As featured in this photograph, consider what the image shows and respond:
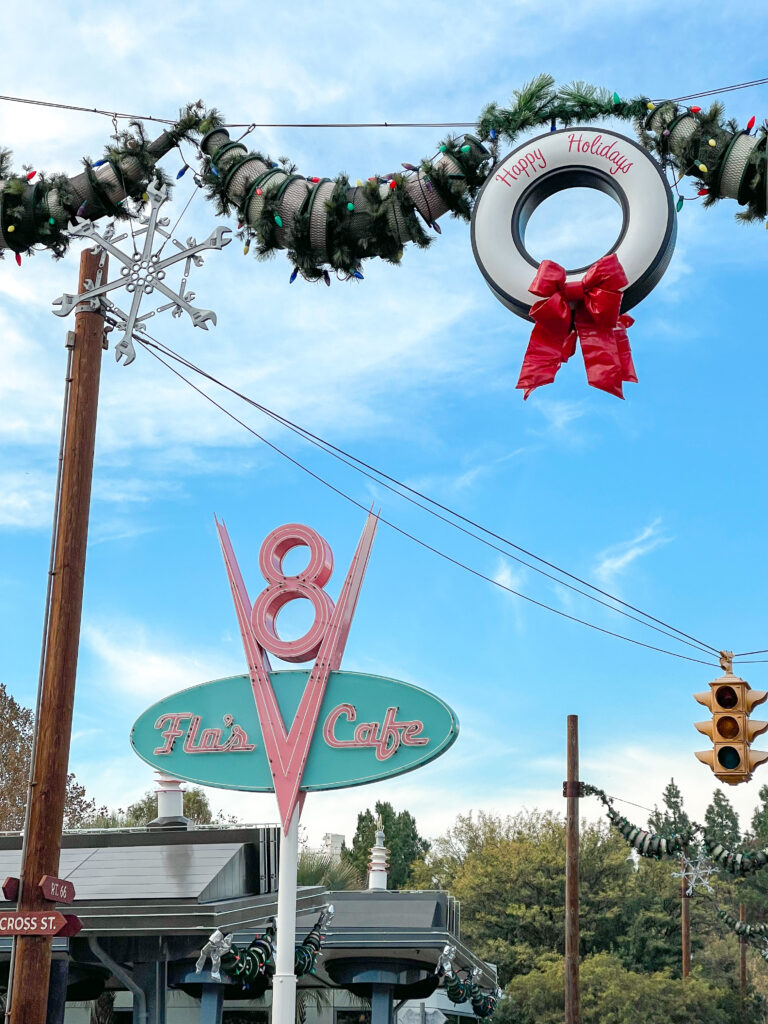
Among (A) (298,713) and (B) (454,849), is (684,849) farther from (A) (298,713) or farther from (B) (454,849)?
(B) (454,849)

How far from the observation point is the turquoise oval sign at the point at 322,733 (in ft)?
52.5

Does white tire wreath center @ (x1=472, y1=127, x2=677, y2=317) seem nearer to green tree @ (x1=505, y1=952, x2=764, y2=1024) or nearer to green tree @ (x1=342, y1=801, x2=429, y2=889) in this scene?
green tree @ (x1=505, y1=952, x2=764, y2=1024)

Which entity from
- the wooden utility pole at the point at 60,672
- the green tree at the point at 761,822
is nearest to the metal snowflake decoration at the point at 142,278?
the wooden utility pole at the point at 60,672

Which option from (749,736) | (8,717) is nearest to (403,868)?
(8,717)

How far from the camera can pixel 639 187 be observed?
11016 millimetres

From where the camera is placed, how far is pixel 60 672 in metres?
10.1

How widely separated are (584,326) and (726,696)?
387 cm

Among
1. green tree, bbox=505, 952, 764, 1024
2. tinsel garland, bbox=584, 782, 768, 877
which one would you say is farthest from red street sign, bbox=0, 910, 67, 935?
green tree, bbox=505, 952, 764, 1024

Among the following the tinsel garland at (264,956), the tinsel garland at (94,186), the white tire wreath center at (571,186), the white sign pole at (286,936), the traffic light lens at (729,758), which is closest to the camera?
the white tire wreath center at (571,186)

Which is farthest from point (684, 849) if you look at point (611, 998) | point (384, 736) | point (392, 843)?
point (392, 843)

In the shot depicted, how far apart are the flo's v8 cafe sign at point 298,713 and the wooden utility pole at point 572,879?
26.5 feet

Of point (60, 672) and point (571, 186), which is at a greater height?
point (571, 186)

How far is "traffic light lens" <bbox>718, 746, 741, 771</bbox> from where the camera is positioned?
11.4 metres

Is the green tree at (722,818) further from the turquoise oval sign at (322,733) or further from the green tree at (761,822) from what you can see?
the turquoise oval sign at (322,733)
